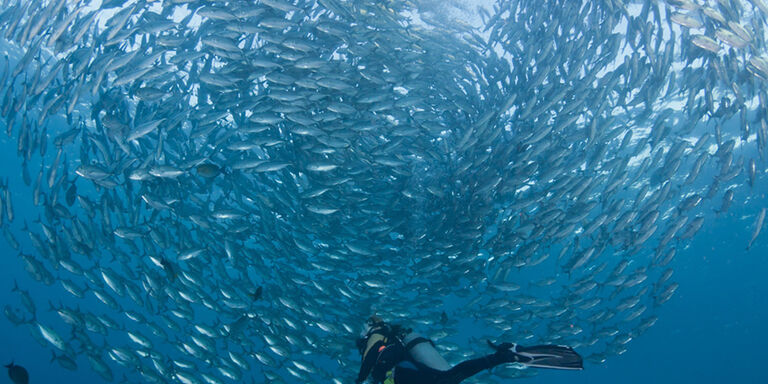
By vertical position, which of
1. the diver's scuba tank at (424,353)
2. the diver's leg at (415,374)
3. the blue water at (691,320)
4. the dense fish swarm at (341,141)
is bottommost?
the diver's leg at (415,374)

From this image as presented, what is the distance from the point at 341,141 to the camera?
7973 millimetres

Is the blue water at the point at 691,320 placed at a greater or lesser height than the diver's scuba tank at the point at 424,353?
greater

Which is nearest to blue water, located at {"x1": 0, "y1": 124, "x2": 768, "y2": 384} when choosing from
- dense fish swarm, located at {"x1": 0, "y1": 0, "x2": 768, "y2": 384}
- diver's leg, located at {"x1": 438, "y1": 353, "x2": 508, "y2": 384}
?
dense fish swarm, located at {"x1": 0, "y1": 0, "x2": 768, "y2": 384}

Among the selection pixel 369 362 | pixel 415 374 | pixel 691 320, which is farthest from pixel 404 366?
pixel 691 320

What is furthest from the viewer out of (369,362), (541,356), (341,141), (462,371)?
(341,141)

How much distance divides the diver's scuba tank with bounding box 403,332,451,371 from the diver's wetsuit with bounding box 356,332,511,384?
62 millimetres

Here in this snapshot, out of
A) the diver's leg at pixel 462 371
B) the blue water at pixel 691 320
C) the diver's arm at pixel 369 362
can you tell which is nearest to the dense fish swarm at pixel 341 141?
the diver's arm at pixel 369 362

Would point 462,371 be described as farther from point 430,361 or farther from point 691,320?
point 691,320

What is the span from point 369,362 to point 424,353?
0.76 m

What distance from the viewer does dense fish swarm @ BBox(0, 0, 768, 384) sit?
745 cm

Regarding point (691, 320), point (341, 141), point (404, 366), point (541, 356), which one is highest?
point (691, 320)

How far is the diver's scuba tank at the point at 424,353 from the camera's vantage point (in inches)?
198

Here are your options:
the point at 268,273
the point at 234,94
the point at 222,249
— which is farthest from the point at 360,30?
the point at 268,273

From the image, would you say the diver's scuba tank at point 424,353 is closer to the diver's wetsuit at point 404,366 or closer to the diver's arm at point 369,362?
the diver's wetsuit at point 404,366
